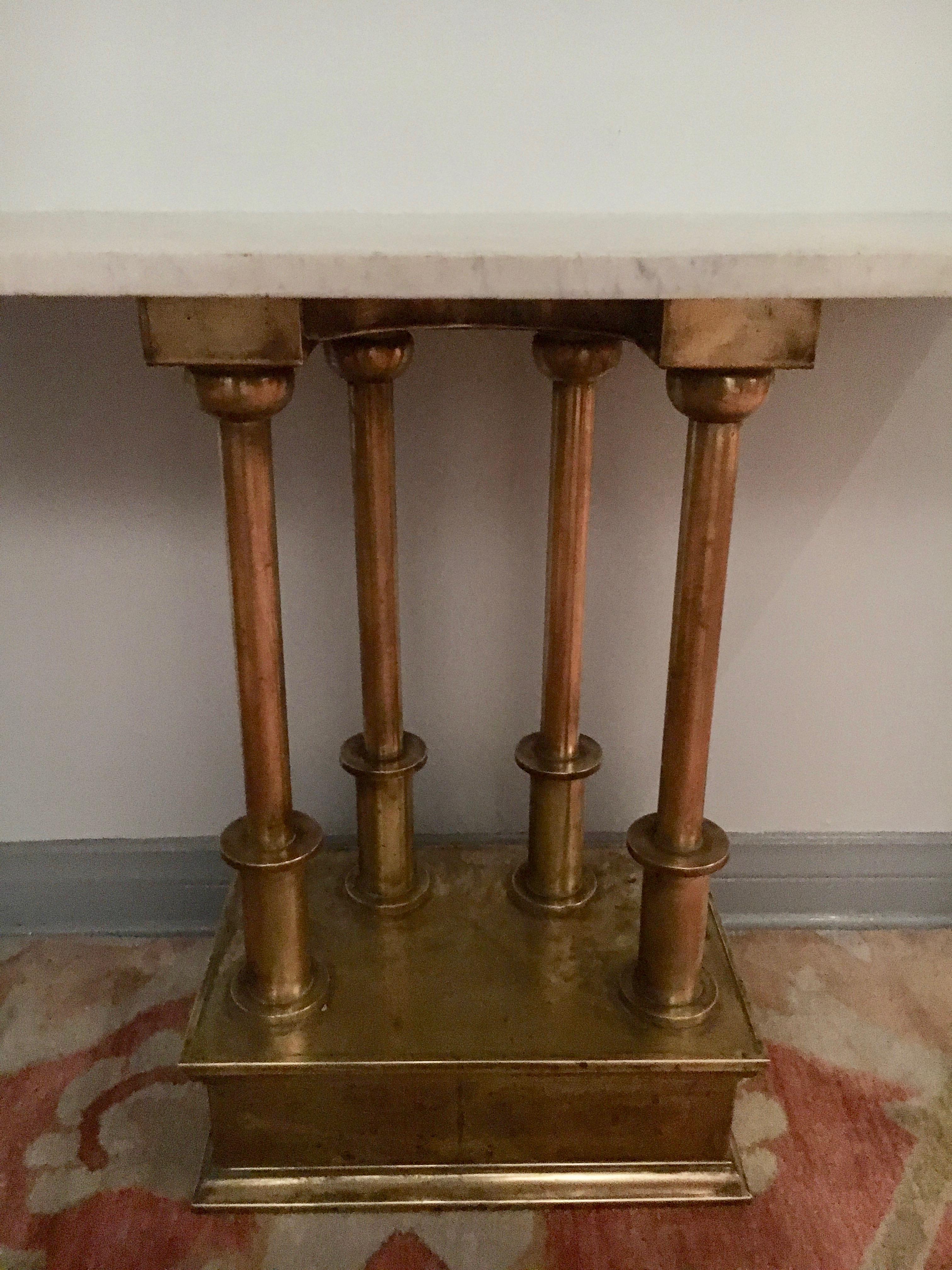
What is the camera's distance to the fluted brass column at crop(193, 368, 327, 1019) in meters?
0.61

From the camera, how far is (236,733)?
102cm

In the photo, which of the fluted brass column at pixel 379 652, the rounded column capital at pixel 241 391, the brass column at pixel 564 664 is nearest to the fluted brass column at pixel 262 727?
the rounded column capital at pixel 241 391

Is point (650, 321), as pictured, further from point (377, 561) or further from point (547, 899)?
point (547, 899)

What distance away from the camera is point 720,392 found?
24.0 inches

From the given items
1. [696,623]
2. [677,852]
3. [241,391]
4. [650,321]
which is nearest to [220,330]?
[241,391]

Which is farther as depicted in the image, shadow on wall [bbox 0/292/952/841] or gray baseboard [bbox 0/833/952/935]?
gray baseboard [bbox 0/833/952/935]

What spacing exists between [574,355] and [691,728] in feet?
0.99

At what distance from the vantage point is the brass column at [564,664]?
801 millimetres

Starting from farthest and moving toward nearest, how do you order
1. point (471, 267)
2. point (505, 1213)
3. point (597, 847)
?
point (597, 847) < point (505, 1213) < point (471, 267)

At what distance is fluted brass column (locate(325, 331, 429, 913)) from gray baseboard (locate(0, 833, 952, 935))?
0.50ft

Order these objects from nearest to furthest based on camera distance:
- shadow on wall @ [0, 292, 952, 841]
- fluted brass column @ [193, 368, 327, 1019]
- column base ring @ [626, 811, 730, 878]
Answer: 1. fluted brass column @ [193, 368, 327, 1019]
2. column base ring @ [626, 811, 730, 878]
3. shadow on wall @ [0, 292, 952, 841]

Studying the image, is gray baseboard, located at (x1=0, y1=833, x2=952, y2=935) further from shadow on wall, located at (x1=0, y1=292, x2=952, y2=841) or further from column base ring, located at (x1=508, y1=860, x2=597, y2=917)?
column base ring, located at (x1=508, y1=860, x2=597, y2=917)

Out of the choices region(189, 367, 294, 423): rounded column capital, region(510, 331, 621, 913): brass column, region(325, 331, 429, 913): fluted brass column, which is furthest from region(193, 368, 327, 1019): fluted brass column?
region(510, 331, 621, 913): brass column

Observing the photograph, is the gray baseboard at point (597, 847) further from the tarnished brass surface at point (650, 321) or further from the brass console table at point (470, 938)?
the tarnished brass surface at point (650, 321)
